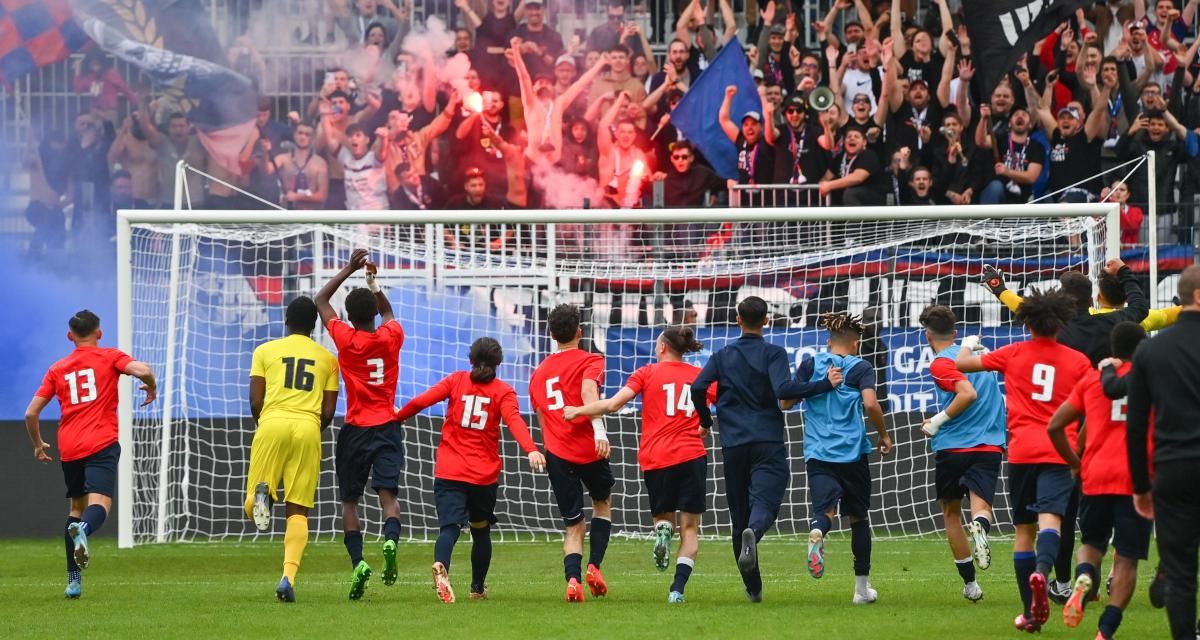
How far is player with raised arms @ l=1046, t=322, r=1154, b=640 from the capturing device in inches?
285

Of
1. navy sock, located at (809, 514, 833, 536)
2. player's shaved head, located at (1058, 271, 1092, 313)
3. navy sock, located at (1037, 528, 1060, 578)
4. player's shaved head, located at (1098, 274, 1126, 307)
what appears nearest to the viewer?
navy sock, located at (1037, 528, 1060, 578)

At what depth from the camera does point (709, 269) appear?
611 inches

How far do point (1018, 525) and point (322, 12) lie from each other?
1342cm

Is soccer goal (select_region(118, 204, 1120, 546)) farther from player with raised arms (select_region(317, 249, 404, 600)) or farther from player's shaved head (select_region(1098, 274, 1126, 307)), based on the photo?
player's shaved head (select_region(1098, 274, 1126, 307))

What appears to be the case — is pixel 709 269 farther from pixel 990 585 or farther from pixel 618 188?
pixel 990 585

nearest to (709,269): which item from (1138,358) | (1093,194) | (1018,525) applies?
(1093,194)

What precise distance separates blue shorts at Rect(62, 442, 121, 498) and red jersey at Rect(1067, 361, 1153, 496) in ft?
21.1

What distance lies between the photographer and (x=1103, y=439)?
292 inches

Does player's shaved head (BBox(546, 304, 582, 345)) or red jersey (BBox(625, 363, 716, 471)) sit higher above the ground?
player's shaved head (BBox(546, 304, 582, 345))

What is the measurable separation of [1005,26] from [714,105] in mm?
3680

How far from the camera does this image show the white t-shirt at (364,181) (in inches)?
725

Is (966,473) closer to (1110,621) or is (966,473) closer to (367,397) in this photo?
(1110,621)

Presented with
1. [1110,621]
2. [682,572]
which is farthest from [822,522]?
[1110,621]

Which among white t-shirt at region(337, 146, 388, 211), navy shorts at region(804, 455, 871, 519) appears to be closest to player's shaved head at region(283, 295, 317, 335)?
navy shorts at region(804, 455, 871, 519)
